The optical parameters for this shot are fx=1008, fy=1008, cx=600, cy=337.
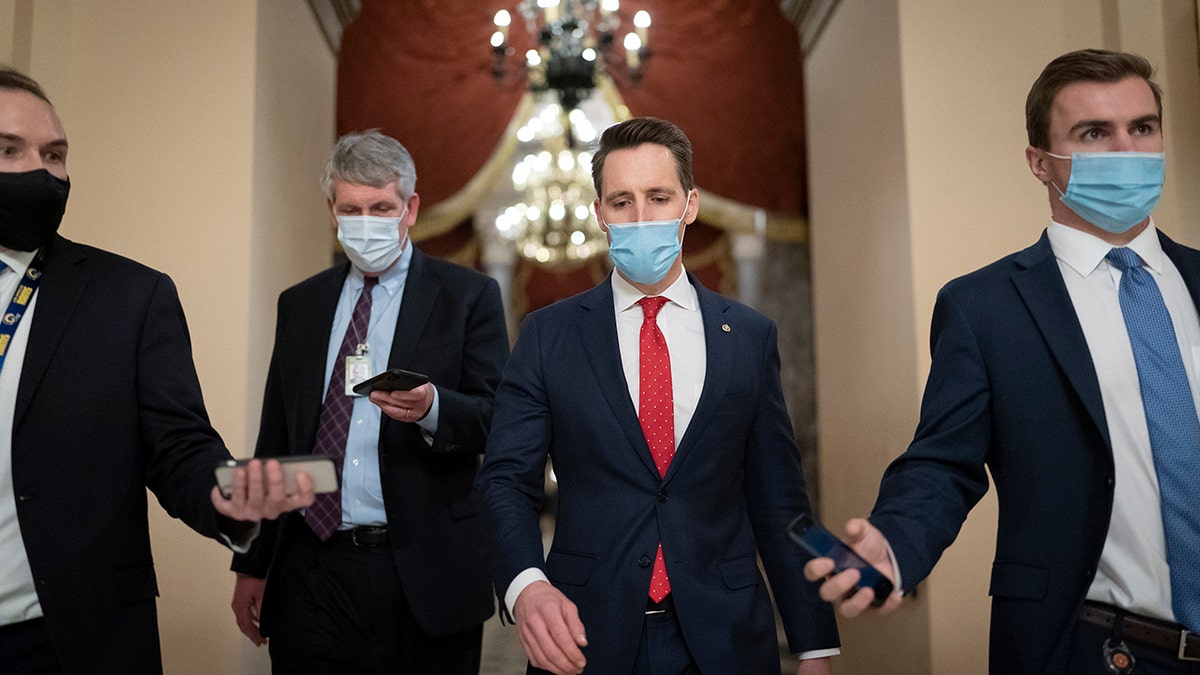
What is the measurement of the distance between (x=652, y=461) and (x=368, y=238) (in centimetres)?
132

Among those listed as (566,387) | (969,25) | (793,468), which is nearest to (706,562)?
(793,468)

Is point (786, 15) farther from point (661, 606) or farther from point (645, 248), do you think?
point (661, 606)

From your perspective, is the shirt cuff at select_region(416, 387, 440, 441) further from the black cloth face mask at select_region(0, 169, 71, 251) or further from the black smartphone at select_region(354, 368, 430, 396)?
the black cloth face mask at select_region(0, 169, 71, 251)

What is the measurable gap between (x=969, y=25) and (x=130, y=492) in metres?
3.63

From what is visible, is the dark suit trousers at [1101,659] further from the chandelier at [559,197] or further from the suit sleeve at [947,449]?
the chandelier at [559,197]

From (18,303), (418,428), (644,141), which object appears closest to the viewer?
(18,303)

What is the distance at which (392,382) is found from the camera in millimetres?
2410

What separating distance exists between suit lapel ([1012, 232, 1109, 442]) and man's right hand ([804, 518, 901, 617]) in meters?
0.52

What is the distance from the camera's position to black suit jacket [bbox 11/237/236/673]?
6.77 feet

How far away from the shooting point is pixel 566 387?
2.21 m

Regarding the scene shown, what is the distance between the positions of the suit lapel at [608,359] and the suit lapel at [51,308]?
1.07 meters

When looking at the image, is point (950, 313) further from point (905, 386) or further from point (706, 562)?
point (905, 386)

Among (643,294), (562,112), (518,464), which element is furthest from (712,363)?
(562,112)

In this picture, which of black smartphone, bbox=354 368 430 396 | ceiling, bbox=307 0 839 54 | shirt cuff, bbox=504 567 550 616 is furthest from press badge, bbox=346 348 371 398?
ceiling, bbox=307 0 839 54
